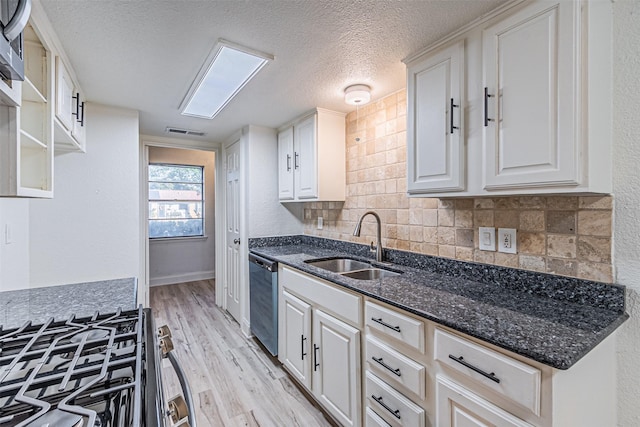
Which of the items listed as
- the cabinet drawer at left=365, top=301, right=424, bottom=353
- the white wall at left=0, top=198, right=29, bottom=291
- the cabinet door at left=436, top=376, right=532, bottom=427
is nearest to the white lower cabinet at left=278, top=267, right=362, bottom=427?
the cabinet drawer at left=365, top=301, right=424, bottom=353

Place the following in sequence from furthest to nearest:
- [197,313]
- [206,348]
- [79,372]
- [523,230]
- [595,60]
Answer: [197,313] < [206,348] < [523,230] < [595,60] < [79,372]

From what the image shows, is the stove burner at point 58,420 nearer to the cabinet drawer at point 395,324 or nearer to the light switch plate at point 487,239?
the cabinet drawer at point 395,324

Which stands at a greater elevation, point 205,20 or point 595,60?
point 205,20

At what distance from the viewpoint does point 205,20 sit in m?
1.33

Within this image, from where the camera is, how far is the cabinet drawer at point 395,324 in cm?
122

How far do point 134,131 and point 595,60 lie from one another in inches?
113

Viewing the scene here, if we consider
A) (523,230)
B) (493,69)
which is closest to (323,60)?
(493,69)

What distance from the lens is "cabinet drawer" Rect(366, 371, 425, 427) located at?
1.23 metres

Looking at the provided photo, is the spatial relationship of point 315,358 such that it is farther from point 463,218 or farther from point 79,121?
point 79,121

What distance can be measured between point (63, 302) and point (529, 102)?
209 cm

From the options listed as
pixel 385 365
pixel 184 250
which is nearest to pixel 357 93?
pixel 385 365

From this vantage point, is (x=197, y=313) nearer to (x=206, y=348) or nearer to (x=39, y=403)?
(x=206, y=348)

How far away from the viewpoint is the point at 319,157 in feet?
8.32

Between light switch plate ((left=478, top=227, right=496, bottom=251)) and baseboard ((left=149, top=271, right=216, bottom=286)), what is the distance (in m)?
4.88
